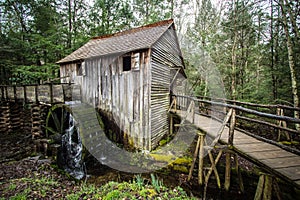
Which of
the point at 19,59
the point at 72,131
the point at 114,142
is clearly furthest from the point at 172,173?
the point at 19,59

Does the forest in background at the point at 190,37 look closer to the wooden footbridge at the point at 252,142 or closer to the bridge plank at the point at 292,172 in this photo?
the wooden footbridge at the point at 252,142

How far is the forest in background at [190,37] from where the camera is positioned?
9.70m

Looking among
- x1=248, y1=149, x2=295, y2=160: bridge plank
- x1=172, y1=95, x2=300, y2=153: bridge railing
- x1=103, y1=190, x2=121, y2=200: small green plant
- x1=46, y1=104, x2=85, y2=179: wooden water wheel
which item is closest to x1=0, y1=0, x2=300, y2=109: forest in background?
x1=172, y1=95, x2=300, y2=153: bridge railing

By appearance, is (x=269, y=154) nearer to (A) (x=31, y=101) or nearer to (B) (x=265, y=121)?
(B) (x=265, y=121)

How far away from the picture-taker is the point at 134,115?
670 centimetres

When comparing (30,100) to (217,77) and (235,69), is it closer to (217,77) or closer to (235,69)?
(235,69)

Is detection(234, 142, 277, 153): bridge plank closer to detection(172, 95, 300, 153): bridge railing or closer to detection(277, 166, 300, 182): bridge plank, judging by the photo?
detection(172, 95, 300, 153): bridge railing

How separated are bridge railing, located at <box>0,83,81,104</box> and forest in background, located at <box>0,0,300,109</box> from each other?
2533 millimetres

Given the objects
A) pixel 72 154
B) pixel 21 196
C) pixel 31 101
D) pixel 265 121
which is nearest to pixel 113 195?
pixel 21 196

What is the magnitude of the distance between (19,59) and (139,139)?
13111mm

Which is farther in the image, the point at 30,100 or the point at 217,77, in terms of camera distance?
the point at 217,77

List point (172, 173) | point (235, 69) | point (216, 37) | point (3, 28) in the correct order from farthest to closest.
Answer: point (216, 37), point (3, 28), point (235, 69), point (172, 173)

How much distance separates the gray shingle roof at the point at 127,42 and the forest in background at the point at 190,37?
11.2 ft

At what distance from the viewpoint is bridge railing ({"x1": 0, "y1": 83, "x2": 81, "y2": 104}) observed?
6973 mm
